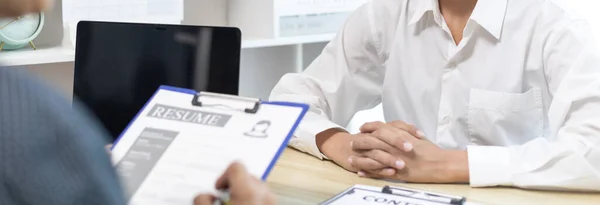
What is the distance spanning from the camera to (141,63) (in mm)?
1453

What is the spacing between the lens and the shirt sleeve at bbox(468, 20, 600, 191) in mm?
1281

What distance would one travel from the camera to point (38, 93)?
1.43 feet

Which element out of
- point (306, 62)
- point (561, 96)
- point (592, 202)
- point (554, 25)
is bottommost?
point (306, 62)

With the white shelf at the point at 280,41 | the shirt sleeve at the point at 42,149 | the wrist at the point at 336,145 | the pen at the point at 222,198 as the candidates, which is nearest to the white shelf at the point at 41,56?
the white shelf at the point at 280,41

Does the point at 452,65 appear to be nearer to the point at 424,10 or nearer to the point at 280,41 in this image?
the point at 424,10

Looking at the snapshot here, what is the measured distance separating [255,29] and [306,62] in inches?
15.5

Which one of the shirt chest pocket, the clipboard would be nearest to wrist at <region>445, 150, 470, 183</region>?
the clipboard

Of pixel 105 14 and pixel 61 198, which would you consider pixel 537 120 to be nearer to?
pixel 105 14

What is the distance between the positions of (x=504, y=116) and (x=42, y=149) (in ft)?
4.06

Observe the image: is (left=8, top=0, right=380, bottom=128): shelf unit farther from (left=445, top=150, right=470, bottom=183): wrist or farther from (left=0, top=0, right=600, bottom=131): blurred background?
(left=445, top=150, right=470, bottom=183): wrist

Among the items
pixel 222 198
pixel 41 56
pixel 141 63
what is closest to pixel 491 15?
pixel 141 63

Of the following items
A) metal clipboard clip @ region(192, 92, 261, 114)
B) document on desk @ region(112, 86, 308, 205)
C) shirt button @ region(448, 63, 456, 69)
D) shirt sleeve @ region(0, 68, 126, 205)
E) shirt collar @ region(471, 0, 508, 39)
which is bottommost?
shirt button @ region(448, 63, 456, 69)

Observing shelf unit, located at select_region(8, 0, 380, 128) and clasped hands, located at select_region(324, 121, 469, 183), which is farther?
shelf unit, located at select_region(8, 0, 380, 128)

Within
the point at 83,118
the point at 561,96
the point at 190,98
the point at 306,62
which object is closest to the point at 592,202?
the point at 561,96
